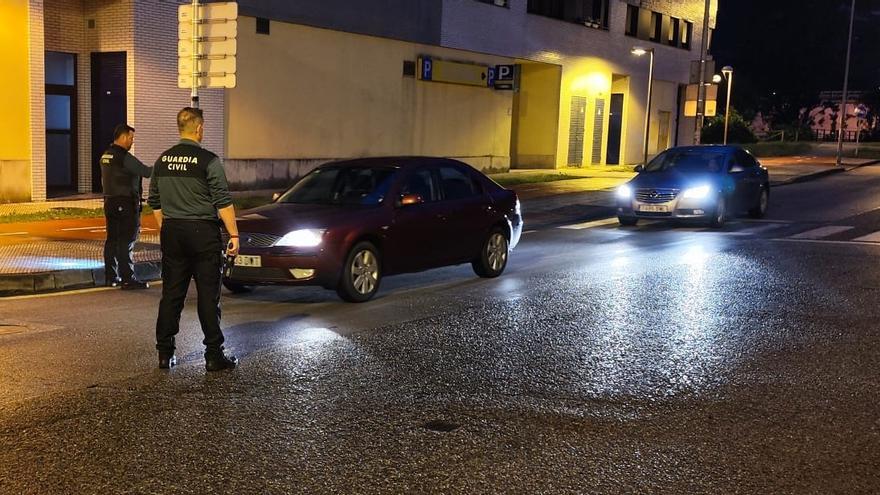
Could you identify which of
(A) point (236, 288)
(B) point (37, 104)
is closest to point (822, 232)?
(A) point (236, 288)

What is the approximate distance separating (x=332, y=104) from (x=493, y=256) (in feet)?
43.7

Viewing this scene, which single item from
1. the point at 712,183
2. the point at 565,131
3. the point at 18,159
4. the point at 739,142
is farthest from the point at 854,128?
the point at 18,159

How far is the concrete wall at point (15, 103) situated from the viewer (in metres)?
16.6

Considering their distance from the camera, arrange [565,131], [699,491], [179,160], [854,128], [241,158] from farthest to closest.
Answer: [854,128] < [565,131] < [241,158] < [179,160] < [699,491]

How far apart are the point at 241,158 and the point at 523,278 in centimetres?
1175

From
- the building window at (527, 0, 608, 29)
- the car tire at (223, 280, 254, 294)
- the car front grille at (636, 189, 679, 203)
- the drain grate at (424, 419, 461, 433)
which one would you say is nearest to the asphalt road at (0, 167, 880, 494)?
the drain grate at (424, 419, 461, 433)

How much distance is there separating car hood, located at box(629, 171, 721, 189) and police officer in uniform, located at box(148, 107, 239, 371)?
11710 millimetres

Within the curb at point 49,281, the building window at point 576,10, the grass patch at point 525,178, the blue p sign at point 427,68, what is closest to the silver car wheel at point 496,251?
the curb at point 49,281

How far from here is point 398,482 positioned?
4453 millimetres

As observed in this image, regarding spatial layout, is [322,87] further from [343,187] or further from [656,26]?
[656,26]

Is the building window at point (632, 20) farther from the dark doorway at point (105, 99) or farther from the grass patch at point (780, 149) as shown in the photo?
the dark doorway at point (105, 99)

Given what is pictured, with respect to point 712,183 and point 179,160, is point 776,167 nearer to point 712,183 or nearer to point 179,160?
point 712,183

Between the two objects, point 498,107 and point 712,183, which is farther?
point 498,107

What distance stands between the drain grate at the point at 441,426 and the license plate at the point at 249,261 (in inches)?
160
